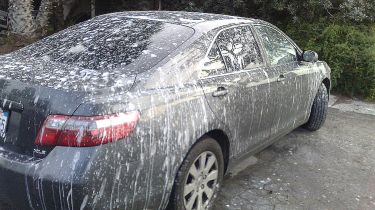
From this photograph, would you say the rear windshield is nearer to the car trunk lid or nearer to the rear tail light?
the car trunk lid

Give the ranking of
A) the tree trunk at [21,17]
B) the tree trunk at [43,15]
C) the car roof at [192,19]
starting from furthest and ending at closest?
the tree trunk at [43,15] < the tree trunk at [21,17] < the car roof at [192,19]

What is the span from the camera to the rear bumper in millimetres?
2410

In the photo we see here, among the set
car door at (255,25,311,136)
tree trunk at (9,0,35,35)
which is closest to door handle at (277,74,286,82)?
car door at (255,25,311,136)

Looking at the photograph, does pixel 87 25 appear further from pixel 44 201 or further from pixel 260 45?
pixel 44 201

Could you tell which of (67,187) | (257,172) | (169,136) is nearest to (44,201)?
(67,187)

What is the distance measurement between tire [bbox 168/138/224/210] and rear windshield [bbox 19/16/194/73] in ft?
2.27

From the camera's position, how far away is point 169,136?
278 centimetres

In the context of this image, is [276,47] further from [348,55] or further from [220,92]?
[348,55]

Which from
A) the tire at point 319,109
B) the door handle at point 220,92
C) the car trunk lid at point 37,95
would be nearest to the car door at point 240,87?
the door handle at point 220,92

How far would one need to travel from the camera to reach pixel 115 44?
3.32 meters

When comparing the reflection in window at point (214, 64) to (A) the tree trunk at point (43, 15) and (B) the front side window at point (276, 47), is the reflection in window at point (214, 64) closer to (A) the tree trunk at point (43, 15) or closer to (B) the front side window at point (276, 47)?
(B) the front side window at point (276, 47)

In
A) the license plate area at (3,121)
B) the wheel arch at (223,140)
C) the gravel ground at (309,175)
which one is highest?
the license plate area at (3,121)

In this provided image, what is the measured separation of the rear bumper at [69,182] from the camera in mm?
2410

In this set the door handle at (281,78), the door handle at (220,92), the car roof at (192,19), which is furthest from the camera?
the door handle at (281,78)
